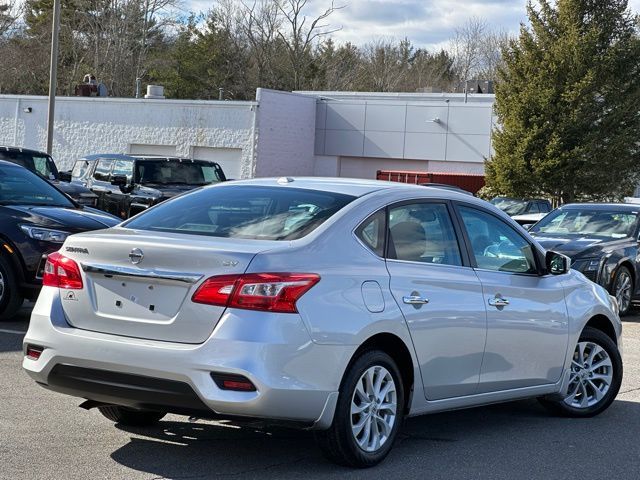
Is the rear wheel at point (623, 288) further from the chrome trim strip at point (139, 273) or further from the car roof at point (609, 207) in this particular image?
the chrome trim strip at point (139, 273)

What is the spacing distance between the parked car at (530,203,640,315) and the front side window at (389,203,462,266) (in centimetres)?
806

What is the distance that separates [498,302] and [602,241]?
28.2ft

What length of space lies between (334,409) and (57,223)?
5959 millimetres

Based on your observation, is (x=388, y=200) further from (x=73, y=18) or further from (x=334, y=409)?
(x=73, y=18)

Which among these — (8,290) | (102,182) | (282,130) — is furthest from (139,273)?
(282,130)

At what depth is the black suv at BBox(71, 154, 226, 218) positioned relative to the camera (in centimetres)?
2120

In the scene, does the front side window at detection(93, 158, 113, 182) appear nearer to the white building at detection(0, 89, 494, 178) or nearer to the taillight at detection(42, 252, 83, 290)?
the taillight at detection(42, 252, 83, 290)

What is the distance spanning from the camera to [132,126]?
4325 cm

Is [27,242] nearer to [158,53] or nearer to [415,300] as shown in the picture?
[415,300]

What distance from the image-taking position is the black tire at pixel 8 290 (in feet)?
34.6

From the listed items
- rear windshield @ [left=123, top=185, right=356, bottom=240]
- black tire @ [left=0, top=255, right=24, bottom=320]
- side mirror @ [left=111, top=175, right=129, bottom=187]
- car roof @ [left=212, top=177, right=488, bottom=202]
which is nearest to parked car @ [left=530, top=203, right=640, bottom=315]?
black tire @ [left=0, top=255, right=24, bottom=320]

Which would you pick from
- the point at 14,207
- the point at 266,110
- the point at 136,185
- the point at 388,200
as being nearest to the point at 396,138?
the point at 266,110

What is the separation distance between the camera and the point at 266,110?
4138cm

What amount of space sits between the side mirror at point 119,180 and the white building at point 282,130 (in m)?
19.5
